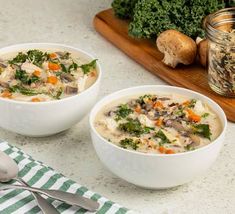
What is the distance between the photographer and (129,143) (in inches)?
84.0

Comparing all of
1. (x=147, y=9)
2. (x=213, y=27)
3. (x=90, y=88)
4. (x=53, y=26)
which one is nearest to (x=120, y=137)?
(x=90, y=88)

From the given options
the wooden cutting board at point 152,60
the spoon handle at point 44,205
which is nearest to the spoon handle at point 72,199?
the spoon handle at point 44,205

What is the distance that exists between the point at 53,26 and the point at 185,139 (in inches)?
54.7

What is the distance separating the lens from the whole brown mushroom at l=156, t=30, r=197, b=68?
2850mm

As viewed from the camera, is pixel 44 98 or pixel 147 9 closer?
pixel 44 98

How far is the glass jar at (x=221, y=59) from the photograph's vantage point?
8.68ft

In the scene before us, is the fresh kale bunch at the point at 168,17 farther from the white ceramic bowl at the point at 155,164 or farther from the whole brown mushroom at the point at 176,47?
the white ceramic bowl at the point at 155,164

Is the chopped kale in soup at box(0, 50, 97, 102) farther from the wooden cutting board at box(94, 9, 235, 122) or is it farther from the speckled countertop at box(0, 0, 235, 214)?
the wooden cutting board at box(94, 9, 235, 122)

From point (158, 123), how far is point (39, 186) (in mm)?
413

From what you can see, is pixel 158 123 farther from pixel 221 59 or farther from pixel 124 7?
pixel 124 7

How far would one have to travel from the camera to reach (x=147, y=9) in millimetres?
3057

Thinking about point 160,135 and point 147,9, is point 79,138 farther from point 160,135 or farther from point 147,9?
point 147,9

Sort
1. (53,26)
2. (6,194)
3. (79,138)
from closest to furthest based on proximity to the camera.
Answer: (6,194), (79,138), (53,26)

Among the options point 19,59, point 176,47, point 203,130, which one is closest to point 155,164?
point 203,130
